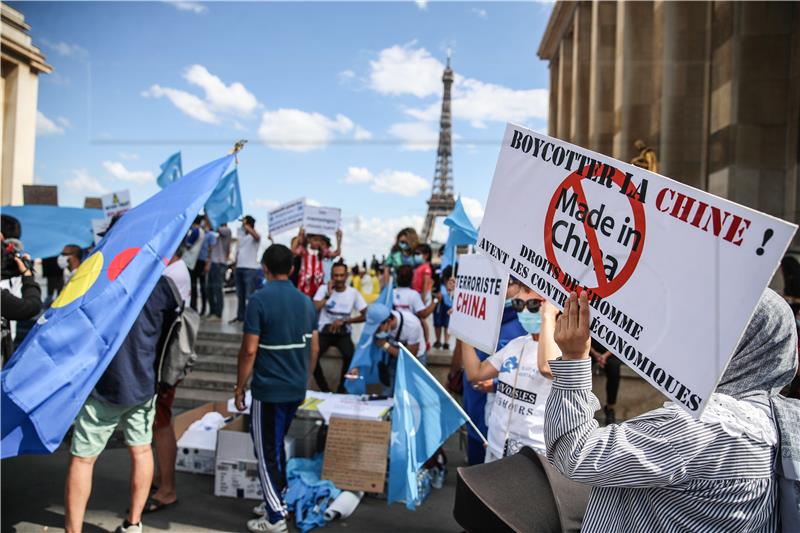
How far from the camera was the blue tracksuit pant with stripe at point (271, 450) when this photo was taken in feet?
13.8

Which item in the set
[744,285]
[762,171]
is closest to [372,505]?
[744,285]

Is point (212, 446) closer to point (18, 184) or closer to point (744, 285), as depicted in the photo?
point (744, 285)

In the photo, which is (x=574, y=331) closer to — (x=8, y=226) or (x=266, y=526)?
(x=266, y=526)

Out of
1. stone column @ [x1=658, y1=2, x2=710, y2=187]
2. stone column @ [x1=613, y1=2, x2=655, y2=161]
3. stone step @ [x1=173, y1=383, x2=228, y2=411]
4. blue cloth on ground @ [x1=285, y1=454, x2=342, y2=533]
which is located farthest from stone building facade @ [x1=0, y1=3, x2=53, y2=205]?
blue cloth on ground @ [x1=285, y1=454, x2=342, y2=533]

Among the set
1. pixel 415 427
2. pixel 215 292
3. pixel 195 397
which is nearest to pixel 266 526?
pixel 415 427

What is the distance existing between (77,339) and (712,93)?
466 inches

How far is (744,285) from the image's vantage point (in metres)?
1.37

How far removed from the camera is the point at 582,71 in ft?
73.6

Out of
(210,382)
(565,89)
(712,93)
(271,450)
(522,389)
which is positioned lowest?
(210,382)

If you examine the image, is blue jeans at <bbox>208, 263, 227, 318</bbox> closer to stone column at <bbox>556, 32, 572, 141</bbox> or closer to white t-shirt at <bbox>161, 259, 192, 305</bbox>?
white t-shirt at <bbox>161, 259, 192, 305</bbox>

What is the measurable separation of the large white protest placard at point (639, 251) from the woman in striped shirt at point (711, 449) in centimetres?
11

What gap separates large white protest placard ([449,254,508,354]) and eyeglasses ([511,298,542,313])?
1.21ft

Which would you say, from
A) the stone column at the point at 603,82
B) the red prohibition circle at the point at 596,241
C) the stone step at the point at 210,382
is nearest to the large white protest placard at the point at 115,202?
the stone step at the point at 210,382

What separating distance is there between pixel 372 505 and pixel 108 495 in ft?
7.19
